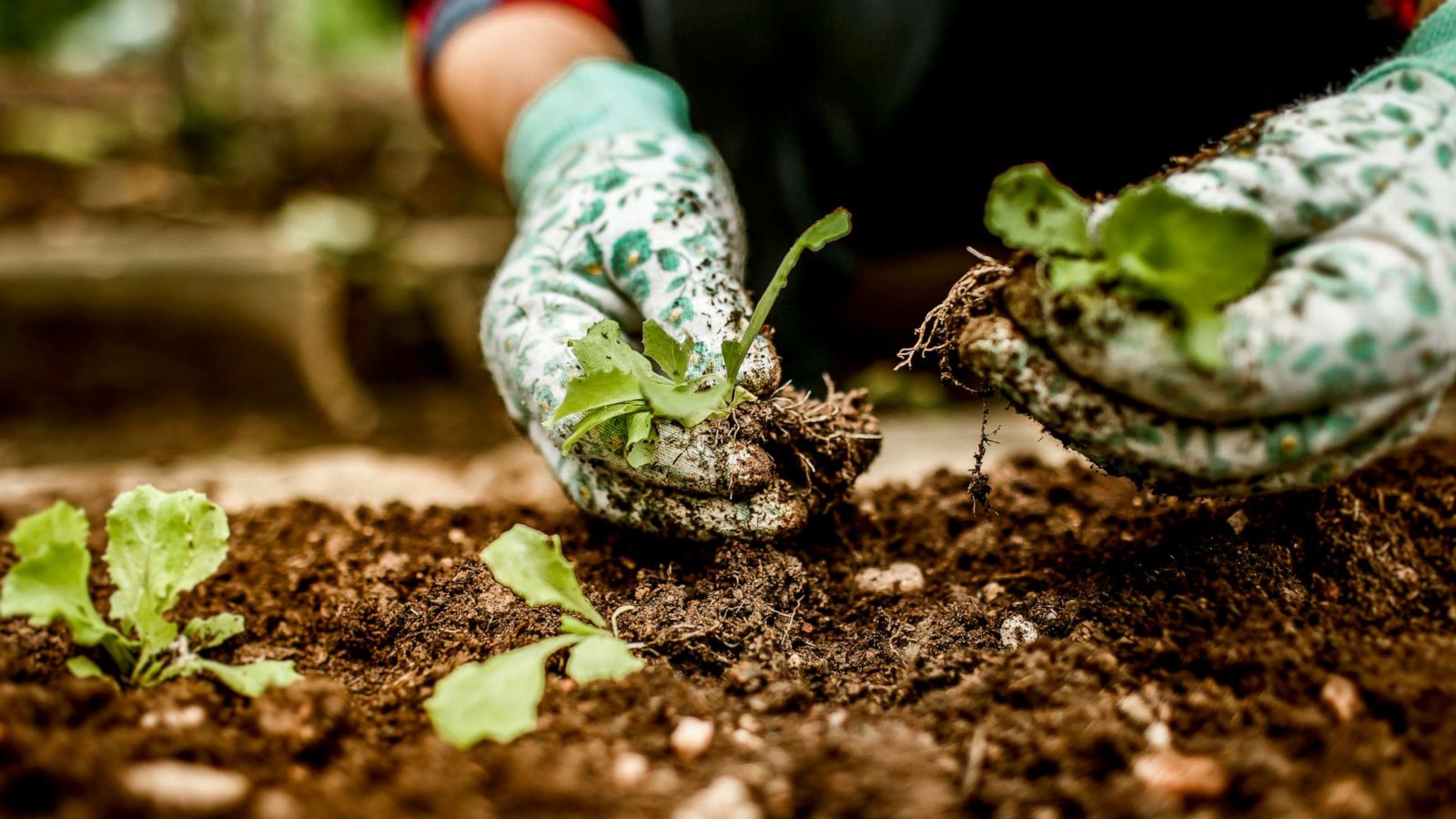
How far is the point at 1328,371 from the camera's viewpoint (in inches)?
31.8

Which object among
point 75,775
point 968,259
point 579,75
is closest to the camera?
point 75,775

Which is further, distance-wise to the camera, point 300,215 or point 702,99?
point 300,215

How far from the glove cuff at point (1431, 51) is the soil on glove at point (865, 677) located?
48 centimetres

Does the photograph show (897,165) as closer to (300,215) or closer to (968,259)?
(968,259)

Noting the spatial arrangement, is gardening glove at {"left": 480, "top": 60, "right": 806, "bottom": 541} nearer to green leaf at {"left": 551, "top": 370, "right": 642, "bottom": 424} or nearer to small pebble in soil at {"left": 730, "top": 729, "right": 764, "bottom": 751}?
green leaf at {"left": 551, "top": 370, "right": 642, "bottom": 424}

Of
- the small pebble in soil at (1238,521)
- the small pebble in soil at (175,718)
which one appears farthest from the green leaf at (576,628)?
the small pebble in soil at (1238,521)

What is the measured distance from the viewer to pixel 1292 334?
Answer: 31.7 inches

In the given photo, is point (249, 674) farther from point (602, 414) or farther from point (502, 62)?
point (502, 62)

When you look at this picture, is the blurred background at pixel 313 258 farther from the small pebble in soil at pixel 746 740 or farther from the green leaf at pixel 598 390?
the small pebble in soil at pixel 746 740

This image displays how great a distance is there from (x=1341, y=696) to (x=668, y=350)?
70cm

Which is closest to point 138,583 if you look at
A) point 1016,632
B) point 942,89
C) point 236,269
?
point 1016,632

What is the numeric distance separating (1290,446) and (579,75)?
1379 millimetres

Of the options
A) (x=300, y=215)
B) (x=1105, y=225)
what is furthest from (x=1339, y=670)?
(x=300, y=215)

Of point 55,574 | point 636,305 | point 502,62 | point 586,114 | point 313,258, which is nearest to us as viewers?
point 55,574
